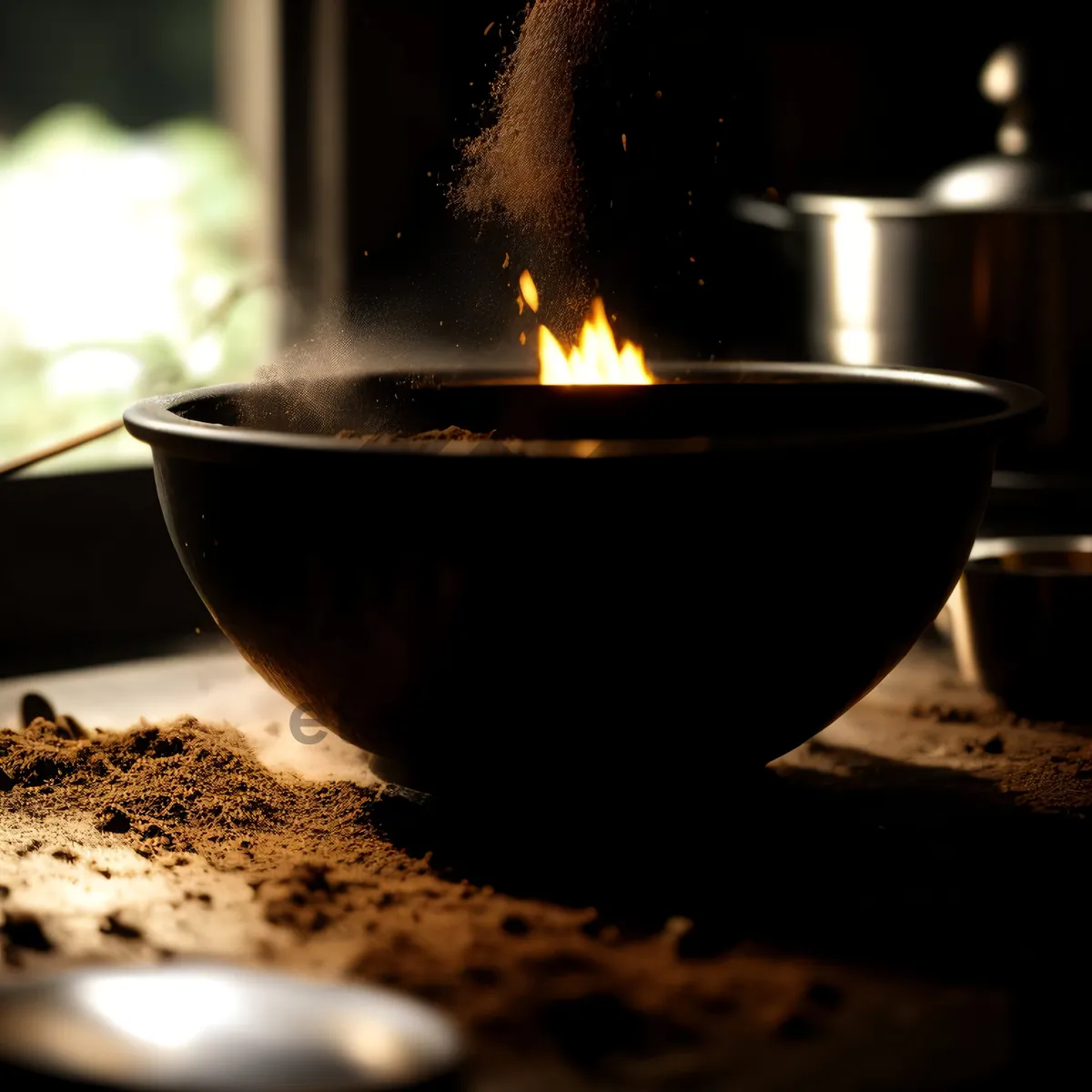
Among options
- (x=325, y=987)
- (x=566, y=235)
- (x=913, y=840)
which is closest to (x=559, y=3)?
(x=566, y=235)

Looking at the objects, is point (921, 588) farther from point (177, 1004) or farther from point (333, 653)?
point (177, 1004)

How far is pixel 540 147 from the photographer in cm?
119

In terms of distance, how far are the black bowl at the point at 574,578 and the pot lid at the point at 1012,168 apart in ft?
3.07

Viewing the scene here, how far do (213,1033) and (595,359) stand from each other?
73cm

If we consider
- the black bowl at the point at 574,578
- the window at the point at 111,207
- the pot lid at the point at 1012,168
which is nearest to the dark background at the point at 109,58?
the window at the point at 111,207

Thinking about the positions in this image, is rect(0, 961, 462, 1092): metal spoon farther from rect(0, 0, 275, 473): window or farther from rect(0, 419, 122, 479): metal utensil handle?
rect(0, 0, 275, 473): window

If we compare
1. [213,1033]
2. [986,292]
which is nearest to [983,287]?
[986,292]

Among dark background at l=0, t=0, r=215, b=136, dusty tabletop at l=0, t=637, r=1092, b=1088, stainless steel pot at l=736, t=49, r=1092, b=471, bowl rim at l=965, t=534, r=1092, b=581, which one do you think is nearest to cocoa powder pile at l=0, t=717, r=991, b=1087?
dusty tabletop at l=0, t=637, r=1092, b=1088

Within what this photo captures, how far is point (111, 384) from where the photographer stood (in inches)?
81.6

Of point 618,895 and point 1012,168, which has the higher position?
point 1012,168

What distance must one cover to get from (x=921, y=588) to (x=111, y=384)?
1388 mm

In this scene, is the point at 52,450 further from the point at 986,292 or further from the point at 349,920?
the point at 986,292

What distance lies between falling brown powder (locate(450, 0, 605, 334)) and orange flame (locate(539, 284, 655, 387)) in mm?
14

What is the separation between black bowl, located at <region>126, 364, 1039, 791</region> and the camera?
859mm
